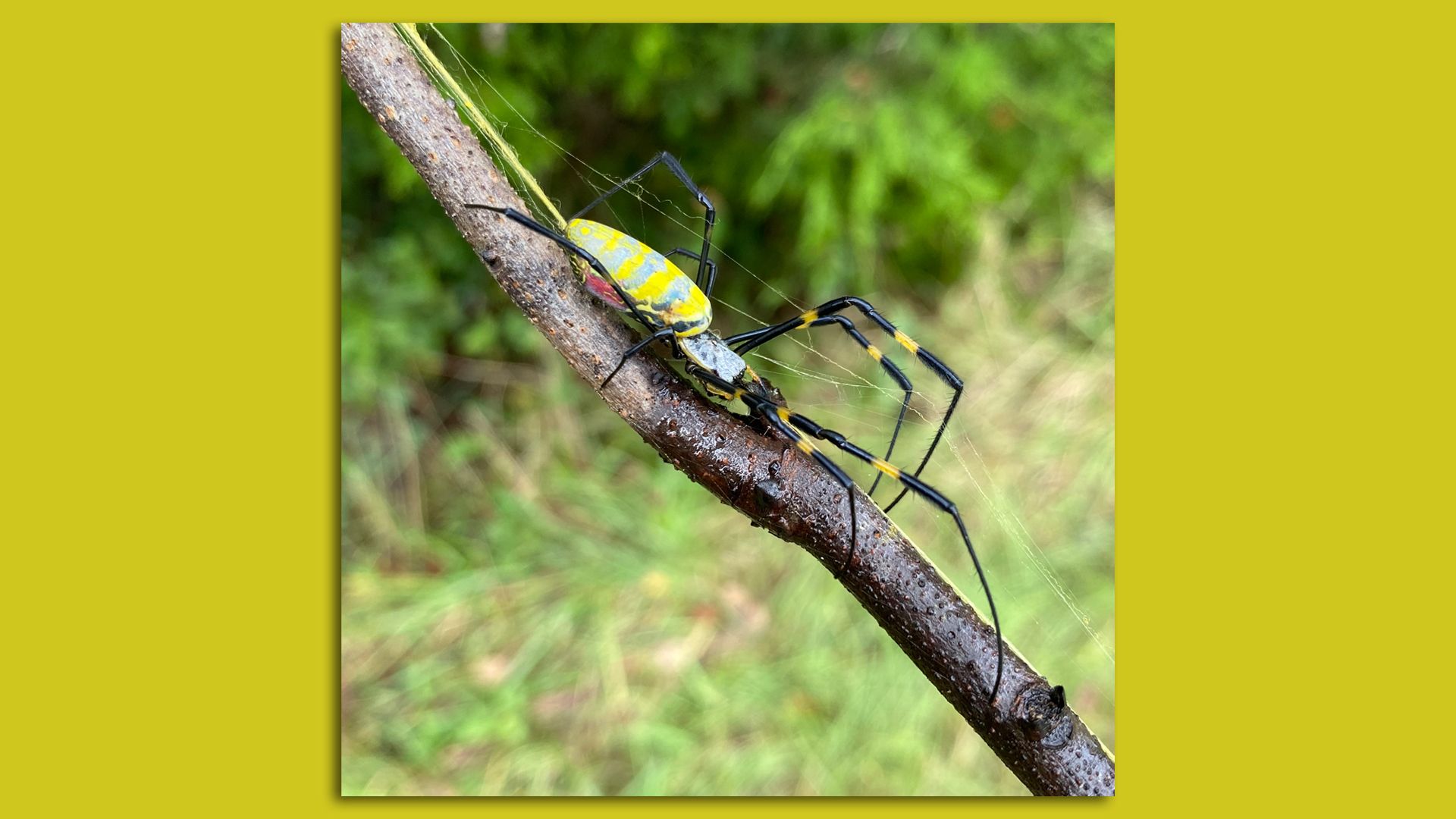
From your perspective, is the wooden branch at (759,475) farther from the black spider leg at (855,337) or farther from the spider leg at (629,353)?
the black spider leg at (855,337)

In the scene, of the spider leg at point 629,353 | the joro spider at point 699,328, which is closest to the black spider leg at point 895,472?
the joro spider at point 699,328

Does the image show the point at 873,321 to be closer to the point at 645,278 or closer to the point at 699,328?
the point at 699,328

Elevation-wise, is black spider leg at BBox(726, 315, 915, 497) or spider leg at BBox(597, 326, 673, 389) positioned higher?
black spider leg at BBox(726, 315, 915, 497)

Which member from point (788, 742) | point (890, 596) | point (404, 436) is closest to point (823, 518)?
point (890, 596)

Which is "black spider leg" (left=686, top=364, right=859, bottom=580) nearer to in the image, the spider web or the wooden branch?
the wooden branch

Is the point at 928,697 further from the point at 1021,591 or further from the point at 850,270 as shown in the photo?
the point at 850,270

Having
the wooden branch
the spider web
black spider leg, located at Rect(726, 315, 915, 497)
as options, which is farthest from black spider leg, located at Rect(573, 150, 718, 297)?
the spider web

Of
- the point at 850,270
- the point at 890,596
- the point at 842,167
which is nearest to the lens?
the point at 890,596
